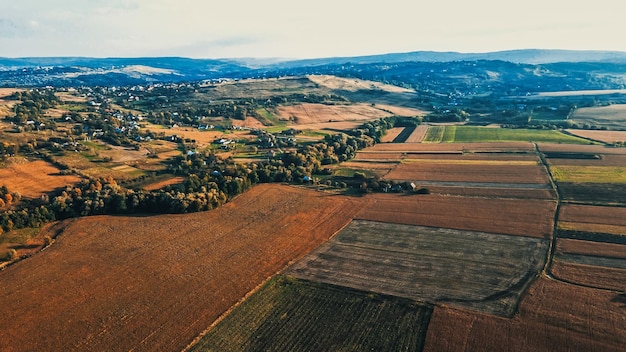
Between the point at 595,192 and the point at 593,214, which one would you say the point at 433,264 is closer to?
the point at 593,214

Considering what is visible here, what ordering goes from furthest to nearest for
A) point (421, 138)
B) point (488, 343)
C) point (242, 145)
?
point (421, 138)
point (242, 145)
point (488, 343)

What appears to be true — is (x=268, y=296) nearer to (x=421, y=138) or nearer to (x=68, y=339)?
(x=68, y=339)

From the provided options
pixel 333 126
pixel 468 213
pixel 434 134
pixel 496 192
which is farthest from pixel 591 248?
pixel 333 126

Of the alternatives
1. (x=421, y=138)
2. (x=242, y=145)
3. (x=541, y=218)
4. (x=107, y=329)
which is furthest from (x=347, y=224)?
(x=421, y=138)

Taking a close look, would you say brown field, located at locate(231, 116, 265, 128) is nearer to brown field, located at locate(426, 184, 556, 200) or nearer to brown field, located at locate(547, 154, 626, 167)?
brown field, located at locate(426, 184, 556, 200)

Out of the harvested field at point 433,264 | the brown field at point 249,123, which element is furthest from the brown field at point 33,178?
the brown field at point 249,123

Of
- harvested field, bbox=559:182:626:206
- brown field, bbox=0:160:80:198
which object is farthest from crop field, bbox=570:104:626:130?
brown field, bbox=0:160:80:198

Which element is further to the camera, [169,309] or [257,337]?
[169,309]
